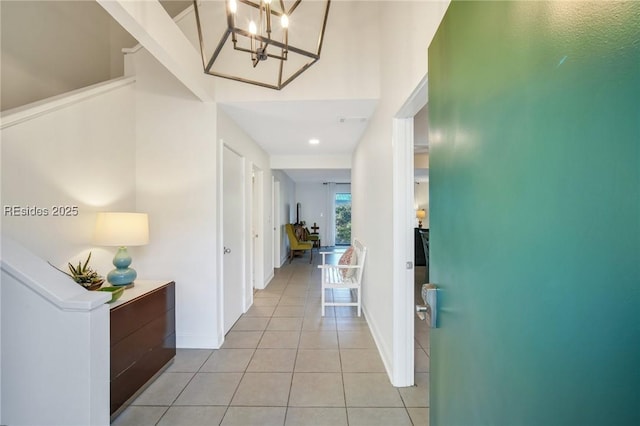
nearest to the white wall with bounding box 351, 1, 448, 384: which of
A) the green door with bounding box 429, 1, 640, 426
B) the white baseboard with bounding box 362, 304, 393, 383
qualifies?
the white baseboard with bounding box 362, 304, 393, 383

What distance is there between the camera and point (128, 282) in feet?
7.61

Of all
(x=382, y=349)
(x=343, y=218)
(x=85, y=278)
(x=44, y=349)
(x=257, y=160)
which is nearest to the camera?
(x=44, y=349)

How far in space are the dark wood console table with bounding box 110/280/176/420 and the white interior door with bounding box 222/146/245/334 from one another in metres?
0.65

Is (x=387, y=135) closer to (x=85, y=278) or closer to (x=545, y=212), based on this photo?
(x=545, y=212)

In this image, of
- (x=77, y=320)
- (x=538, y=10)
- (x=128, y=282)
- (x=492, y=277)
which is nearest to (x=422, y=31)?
(x=538, y=10)

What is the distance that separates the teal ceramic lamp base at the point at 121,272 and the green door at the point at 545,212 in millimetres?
2420

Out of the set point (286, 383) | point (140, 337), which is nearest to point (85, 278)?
point (140, 337)

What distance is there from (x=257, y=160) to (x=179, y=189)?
198cm

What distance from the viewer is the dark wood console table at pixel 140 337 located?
192 centimetres

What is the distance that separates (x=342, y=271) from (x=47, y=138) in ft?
11.0

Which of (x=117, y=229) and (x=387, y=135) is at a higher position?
(x=387, y=135)

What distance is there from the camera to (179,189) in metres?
2.83

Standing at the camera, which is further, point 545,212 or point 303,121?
point 303,121

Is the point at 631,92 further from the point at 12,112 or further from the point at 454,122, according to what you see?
the point at 12,112
